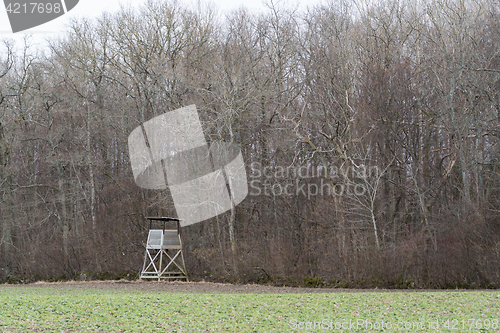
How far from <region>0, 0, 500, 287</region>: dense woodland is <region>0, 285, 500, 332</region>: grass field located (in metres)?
6.25

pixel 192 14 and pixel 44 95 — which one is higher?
pixel 192 14

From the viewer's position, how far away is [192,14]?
2683 cm

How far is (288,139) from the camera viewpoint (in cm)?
2334

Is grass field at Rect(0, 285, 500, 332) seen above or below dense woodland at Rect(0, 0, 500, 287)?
below

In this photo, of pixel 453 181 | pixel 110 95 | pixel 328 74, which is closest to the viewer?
pixel 453 181

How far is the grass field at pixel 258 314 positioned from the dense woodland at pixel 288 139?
625 centimetres

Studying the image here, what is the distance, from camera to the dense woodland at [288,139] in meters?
18.9

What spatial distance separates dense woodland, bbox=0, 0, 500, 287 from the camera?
18.9 m

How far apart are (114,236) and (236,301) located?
16.3 m

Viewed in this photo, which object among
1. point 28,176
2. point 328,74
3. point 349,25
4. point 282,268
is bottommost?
point 282,268

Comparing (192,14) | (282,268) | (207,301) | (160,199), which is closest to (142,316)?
(207,301)

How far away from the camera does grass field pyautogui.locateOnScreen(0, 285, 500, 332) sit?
8.52 m

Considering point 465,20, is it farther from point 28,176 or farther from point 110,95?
point 28,176

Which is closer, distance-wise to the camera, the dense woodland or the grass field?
the grass field
